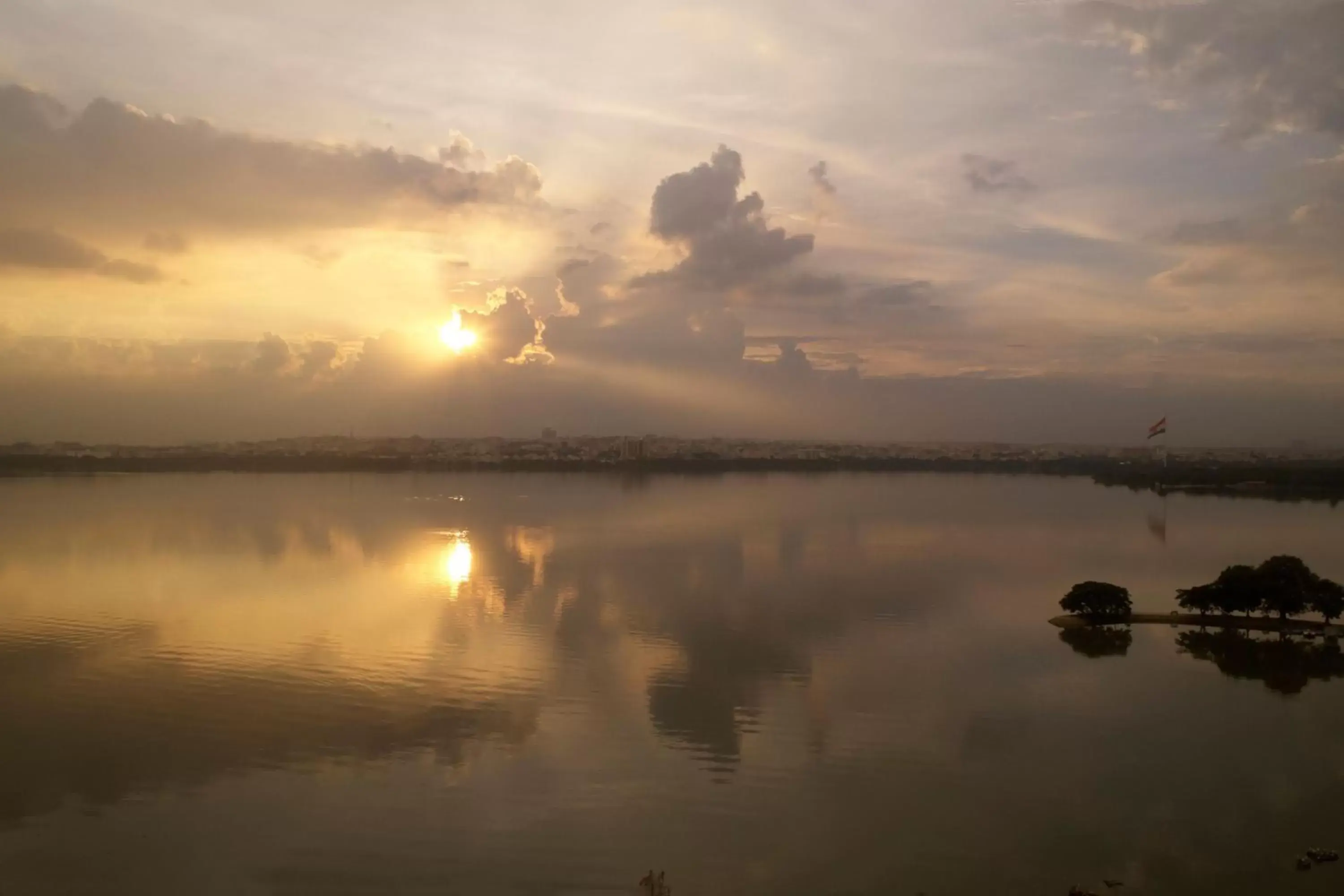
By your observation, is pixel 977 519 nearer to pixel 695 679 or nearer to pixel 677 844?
pixel 695 679

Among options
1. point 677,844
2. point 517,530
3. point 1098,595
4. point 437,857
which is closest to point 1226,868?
point 677,844

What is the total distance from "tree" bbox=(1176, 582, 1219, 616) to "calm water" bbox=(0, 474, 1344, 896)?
2.33ft

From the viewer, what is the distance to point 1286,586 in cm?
1029

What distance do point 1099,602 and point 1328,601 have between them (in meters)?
2.30

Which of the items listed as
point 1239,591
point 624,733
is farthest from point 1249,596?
point 624,733

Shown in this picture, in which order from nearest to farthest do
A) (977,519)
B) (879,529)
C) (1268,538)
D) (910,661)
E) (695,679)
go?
(695,679) → (910,661) → (1268,538) → (879,529) → (977,519)

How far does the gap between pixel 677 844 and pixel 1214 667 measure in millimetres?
6606

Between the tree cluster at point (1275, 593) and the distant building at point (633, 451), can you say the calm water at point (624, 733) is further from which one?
the distant building at point (633, 451)

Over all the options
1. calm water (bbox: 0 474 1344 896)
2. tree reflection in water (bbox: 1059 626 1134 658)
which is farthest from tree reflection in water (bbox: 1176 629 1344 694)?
tree reflection in water (bbox: 1059 626 1134 658)

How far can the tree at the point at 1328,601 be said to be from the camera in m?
10.2

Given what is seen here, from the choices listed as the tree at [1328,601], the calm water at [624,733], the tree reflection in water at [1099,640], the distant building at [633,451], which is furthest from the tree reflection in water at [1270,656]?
the distant building at [633,451]

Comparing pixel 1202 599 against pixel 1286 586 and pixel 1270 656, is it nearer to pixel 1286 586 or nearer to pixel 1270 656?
pixel 1286 586

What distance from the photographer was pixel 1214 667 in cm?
915

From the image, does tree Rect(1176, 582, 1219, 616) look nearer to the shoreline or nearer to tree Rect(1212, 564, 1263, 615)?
tree Rect(1212, 564, 1263, 615)
